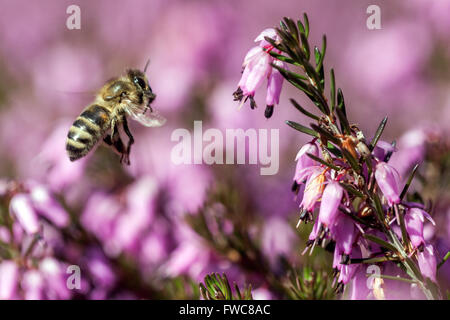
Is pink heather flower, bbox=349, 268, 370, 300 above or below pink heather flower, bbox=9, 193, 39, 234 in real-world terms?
below

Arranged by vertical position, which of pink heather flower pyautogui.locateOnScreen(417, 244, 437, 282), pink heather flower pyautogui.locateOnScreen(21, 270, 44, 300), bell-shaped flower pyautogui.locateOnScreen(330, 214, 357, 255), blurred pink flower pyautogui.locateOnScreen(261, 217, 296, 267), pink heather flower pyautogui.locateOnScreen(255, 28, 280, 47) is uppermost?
pink heather flower pyautogui.locateOnScreen(255, 28, 280, 47)

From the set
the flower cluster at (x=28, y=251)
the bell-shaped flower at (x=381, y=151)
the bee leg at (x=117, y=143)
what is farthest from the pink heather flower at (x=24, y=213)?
the bell-shaped flower at (x=381, y=151)

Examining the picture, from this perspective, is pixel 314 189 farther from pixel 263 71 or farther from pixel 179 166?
pixel 179 166

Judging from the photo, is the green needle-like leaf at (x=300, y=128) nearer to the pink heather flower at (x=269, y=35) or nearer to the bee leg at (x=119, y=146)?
the pink heather flower at (x=269, y=35)

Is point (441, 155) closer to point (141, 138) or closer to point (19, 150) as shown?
point (141, 138)

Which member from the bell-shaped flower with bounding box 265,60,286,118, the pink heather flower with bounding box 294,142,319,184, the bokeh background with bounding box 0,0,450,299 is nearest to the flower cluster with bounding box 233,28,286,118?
the bell-shaped flower with bounding box 265,60,286,118

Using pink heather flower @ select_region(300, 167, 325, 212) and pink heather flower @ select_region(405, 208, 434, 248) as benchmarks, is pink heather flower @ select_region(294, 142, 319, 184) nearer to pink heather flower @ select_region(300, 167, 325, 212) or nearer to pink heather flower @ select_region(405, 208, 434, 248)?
pink heather flower @ select_region(300, 167, 325, 212)
